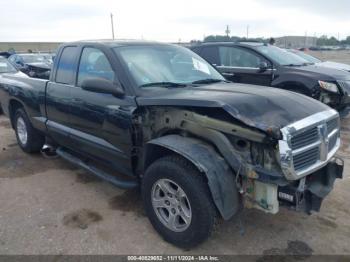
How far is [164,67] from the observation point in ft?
13.3

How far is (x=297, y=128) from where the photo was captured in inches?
112

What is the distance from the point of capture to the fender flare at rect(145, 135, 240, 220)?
2.88 metres

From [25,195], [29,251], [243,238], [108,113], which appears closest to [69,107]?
[108,113]

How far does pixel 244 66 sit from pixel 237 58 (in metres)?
0.30

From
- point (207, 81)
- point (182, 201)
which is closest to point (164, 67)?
point (207, 81)

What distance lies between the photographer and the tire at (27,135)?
583 centimetres

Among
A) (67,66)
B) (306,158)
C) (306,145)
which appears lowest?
(306,158)

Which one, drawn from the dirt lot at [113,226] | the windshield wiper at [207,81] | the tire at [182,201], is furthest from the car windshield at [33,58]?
the tire at [182,201]

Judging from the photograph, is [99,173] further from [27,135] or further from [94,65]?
[27,135]

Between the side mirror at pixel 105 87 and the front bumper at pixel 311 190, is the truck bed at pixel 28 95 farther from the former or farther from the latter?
the front bumper at pixel 311 190

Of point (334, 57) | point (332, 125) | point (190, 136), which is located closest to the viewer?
point (190, 136)

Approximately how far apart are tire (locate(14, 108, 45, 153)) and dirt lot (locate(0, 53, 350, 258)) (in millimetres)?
1120

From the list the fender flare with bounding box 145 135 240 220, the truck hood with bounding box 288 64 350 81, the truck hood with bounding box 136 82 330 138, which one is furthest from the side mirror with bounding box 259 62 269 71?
the fender flare with bounding box 145 135 240 220

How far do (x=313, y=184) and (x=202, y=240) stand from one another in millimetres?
1105
